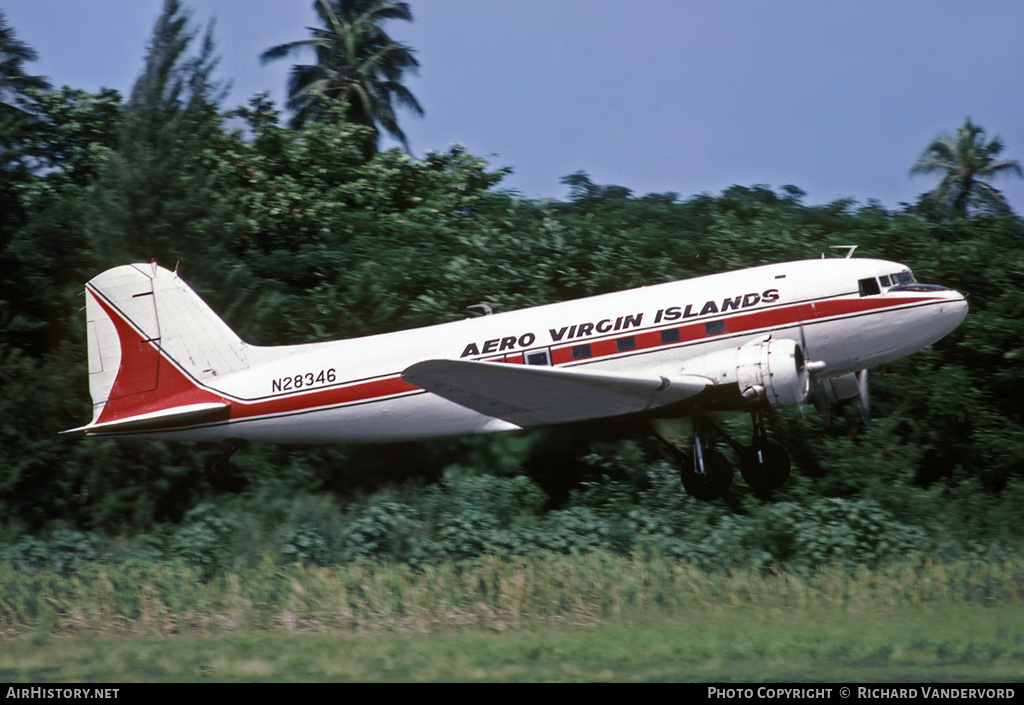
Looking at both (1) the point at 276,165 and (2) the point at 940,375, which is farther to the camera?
(1) the point at 276,165

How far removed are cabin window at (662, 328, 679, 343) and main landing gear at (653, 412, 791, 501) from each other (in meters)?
1.28

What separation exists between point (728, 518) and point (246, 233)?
48.1 ft

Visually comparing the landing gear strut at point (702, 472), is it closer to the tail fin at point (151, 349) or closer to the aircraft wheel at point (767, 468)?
the aircraft wheel at point (767, 468)

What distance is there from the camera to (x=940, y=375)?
930 inches

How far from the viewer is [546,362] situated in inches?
714

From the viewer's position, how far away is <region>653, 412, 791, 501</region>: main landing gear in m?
17.8

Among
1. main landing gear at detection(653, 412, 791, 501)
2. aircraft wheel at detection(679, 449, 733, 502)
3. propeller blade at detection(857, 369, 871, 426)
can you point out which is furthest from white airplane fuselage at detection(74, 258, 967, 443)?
aircraft wheel at detection(679, 449, 733, 502)

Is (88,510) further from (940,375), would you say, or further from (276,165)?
(940,375)

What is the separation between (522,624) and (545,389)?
3568 millimetres

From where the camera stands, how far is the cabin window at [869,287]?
17219mm

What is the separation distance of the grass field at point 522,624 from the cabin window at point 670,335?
3.81m

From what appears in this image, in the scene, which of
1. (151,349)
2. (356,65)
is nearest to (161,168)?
(151,349)

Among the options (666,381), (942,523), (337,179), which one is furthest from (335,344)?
(337,179)

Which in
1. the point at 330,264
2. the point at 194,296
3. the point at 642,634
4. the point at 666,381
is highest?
the point at 330,264
